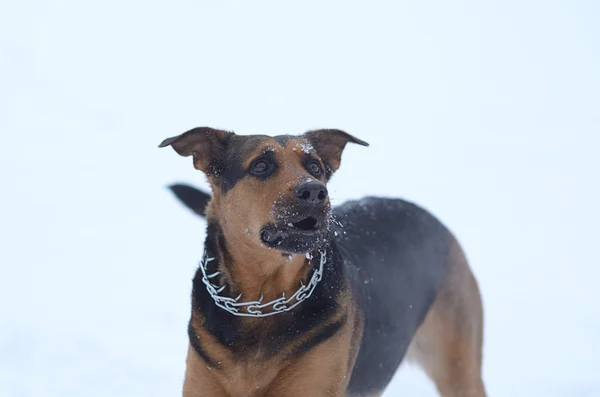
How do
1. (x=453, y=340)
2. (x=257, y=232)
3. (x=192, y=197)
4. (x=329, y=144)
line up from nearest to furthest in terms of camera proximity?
1. (x=257, y=232)
2. (x=329, y=144)
3. (x=192, y=197)
4. (x=453, y=340)

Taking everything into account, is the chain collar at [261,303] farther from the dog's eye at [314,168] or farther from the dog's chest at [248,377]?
the dog's eye at [314,168]

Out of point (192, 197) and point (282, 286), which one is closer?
point (282, 286)

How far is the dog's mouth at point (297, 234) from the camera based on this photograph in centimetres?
351

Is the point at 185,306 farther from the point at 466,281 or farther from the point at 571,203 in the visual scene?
the point at 571,203

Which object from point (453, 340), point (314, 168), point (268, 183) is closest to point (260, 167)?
point (268, 183)

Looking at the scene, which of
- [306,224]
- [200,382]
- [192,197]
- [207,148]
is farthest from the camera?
[192,197]

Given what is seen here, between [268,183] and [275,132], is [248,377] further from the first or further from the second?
[275,132]

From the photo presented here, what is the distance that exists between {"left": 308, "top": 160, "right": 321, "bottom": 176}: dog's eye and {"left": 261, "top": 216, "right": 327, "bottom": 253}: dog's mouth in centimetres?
46

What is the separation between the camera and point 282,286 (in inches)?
153

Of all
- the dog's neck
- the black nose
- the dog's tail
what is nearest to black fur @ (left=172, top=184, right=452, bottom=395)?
the dog's neck

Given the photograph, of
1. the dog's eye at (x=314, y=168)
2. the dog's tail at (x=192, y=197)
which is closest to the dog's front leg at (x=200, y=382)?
the dog's eye at (x=314, y=168)

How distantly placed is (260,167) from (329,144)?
2.72 ft

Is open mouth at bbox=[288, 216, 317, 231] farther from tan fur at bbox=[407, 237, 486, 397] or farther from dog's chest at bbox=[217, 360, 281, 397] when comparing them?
tan fur at bbox=[407, 237, 486, 397]

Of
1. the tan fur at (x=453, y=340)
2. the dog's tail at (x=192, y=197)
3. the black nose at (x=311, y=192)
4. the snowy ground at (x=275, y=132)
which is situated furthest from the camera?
the snowy ground at (x=275, y=132)
